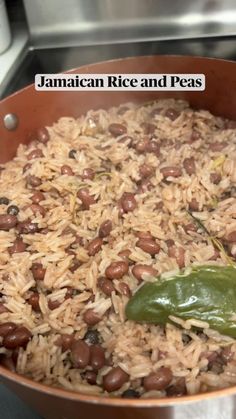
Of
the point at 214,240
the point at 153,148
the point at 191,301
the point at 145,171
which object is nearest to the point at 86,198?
the point at 145,171

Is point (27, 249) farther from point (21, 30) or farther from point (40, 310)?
point (21, 30)

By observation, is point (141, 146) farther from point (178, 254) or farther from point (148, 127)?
point (178, 254)

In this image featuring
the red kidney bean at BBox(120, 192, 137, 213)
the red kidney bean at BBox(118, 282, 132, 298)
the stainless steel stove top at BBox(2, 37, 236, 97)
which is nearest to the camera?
the red kidney bean at BBox(118, 282, 132, 298)

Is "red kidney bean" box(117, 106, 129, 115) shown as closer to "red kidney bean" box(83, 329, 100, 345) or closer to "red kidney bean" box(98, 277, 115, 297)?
"red kidney bean" box(98, 277, 115, 297)

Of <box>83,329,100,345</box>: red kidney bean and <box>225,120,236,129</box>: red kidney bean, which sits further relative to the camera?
<box>225,120,236,129</box>: red kidney bean

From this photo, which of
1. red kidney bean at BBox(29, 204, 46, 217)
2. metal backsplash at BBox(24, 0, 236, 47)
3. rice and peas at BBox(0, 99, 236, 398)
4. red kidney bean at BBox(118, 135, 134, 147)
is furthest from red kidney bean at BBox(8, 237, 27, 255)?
metal backsplash at BBox(24, 0, 236, 47)

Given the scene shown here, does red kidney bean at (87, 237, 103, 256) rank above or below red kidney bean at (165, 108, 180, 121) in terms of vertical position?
below

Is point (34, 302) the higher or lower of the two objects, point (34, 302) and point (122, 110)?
the lower

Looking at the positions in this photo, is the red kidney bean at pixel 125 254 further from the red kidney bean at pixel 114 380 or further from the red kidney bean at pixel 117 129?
the red kidney bean at pixel 117 129
